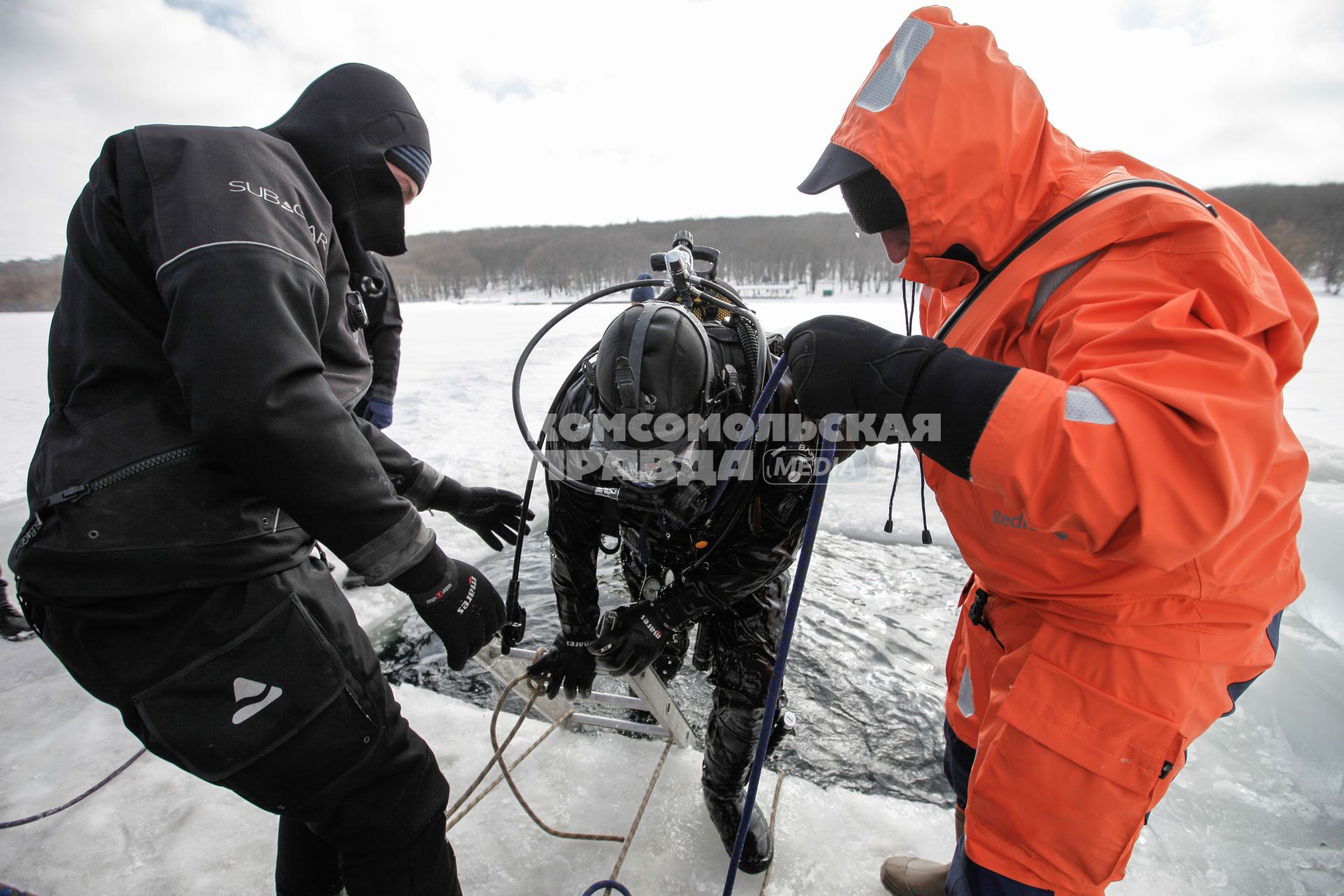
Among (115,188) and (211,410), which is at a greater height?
(115,188)

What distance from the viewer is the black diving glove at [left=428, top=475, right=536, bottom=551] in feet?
6.66

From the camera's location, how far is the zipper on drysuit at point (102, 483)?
3.38 feet

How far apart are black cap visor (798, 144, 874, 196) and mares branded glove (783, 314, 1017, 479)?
304 millimetres

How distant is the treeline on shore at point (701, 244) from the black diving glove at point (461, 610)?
118 ft

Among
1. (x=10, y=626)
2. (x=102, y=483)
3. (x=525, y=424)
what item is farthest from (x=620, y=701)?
(x=10, y=626)

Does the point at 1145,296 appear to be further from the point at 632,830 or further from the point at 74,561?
the point at 632,830

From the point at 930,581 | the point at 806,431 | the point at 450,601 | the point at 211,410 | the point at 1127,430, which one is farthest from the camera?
the point at 930,581

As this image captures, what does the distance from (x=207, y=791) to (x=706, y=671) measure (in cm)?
206

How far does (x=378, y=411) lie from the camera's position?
12.4ft

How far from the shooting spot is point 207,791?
2.12 meters

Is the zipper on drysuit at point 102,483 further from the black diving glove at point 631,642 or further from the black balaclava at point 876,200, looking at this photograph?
the black balaclava at point 876,200

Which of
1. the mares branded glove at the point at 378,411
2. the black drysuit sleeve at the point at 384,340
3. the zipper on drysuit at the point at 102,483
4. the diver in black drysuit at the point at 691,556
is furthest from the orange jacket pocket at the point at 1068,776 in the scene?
the mares branded glove at the point at 378,411

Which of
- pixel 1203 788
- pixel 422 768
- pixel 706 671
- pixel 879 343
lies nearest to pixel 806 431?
pixel 879 343

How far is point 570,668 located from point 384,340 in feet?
8.68
